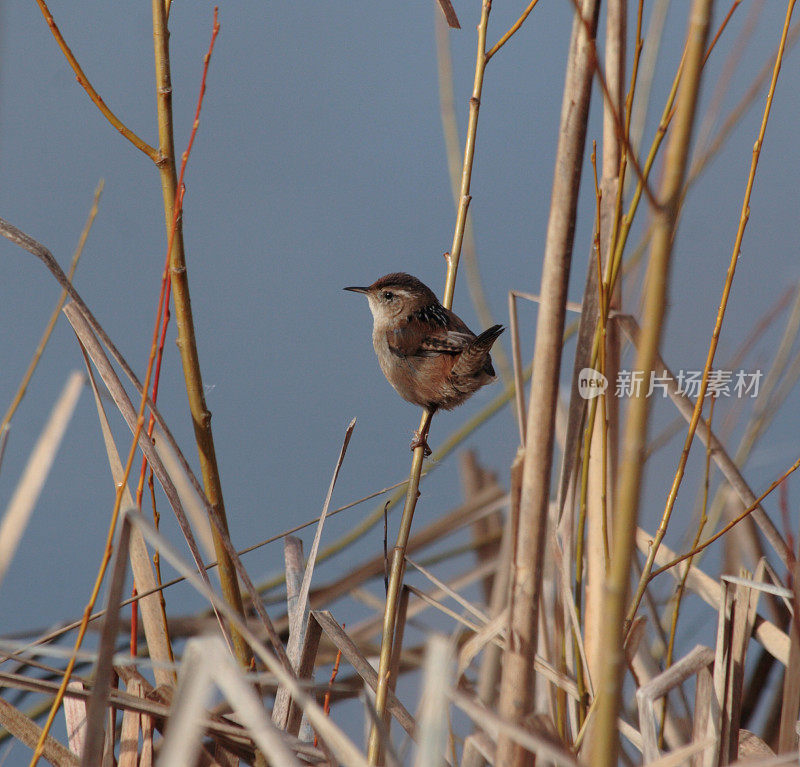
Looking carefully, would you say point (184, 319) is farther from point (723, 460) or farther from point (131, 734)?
point (723, 460)

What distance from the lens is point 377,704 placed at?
129cm

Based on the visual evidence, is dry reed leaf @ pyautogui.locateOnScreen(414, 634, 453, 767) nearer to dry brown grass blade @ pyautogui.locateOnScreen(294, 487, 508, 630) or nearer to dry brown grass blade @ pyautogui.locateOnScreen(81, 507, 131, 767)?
dry brown grass blade @ pyautogui.locateOnScreen(81, 507, 131, 767)

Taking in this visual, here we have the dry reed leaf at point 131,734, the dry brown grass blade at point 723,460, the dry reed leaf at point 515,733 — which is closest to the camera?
the dry reed leaf at point 515,733

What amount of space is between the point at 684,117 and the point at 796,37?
71.7 inches

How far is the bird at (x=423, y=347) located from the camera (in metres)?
2.50

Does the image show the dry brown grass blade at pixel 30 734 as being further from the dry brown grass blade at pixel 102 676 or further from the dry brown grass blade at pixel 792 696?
the dry brown grass blade at pixel 792 696

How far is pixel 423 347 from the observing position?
8.78 ft

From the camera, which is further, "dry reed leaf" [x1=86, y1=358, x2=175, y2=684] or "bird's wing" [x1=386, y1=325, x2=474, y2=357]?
"bird's wing" [x1=386, y1=325, x2=474, y2=357]

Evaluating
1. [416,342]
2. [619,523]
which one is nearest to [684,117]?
[619,523]

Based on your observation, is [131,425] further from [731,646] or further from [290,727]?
[731,646]

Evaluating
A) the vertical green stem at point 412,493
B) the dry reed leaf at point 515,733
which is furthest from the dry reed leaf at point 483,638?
the dry reed leaf at point 515,733

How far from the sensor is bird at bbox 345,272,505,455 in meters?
2.50

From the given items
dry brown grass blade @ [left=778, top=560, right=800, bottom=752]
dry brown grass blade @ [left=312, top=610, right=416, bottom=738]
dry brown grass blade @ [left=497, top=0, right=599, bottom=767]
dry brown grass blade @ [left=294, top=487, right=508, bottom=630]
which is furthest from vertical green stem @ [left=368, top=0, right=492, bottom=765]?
dry brown grass blade @ [left=294, top=487, right=508, bottom=630]

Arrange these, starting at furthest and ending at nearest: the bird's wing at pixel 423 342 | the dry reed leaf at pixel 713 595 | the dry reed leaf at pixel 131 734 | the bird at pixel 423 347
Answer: the bird's wing at pixel 423 342
the bird at pixel 423 347
the dry reed leaf at pixel 713 595
the dry reed leaf at pixel 131 734
